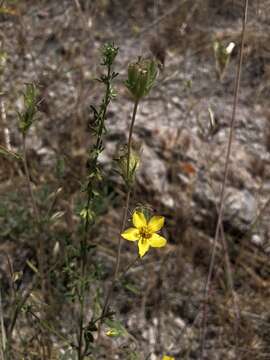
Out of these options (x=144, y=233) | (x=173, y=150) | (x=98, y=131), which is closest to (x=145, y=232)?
(x=144, y=233)

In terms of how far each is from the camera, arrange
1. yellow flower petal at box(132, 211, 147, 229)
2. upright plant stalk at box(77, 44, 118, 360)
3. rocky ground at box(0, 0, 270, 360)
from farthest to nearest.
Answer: rocky ground at box(0, 0, 270, 360), yellow flower petal at box(132, 211, 147, 229), upright plant stalk at box(77, 44, 118, 360)

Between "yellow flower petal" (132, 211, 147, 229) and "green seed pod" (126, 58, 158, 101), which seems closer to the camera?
"green seed pod" (126, 58, 158, 101)

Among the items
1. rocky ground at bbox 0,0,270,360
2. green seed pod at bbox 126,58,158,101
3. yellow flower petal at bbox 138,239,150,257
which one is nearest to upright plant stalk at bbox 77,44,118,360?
green seed pod at bbox 126,58,158,101

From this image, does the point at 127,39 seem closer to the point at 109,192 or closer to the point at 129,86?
the point at 109,192

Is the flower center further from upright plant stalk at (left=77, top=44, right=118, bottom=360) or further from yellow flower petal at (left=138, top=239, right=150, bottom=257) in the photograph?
upright plant stalk at (left=77, top=44, right=118, bottom=360)

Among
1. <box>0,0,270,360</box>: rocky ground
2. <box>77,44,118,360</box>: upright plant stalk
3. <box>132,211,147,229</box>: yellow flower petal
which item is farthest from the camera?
<box>0,0,270,360</box>: rocky ground

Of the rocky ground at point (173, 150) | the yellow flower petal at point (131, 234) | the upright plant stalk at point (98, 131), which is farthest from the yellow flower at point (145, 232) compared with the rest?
the rocky ground at point (173, 150)

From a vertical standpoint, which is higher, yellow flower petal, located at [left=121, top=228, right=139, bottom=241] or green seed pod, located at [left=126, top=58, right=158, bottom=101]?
green seed pod, located at [left=126, top=58, right=158, bottom=101]

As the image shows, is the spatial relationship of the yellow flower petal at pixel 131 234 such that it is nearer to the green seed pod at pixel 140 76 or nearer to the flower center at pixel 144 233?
the flower center at pixel 144 233
